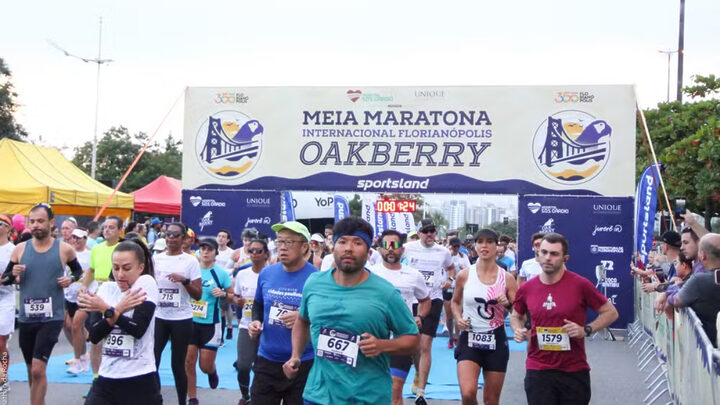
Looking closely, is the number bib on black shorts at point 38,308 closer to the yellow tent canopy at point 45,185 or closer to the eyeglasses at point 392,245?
the eyeglasses at point 392,245

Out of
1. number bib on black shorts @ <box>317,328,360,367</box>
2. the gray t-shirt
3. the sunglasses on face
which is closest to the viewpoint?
number bib on black shorts @ <box>317,328,360,367</box>

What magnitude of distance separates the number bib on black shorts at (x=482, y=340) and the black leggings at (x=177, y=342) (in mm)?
2846

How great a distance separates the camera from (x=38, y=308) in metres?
7.51

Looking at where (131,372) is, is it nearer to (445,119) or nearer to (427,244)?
(427,244)

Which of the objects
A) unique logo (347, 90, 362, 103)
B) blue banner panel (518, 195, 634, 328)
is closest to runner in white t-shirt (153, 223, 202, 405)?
unique logo (347, 90, 362, 103)

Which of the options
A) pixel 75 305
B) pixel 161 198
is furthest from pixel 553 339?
pixel 161 198

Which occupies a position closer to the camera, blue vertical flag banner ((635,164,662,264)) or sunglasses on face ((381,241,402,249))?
sunglasses on face ((381,241,402,249))

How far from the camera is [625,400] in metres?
10.0

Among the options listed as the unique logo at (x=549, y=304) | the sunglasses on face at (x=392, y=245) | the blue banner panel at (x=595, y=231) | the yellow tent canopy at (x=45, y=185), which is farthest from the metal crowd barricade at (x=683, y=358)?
the yellow tent canopy at (x=45, y=185)

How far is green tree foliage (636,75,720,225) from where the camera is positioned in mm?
17844

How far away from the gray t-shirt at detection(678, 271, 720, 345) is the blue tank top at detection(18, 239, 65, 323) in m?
5.67

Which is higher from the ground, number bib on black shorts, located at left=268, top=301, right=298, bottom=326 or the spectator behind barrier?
the spectator behind barrier

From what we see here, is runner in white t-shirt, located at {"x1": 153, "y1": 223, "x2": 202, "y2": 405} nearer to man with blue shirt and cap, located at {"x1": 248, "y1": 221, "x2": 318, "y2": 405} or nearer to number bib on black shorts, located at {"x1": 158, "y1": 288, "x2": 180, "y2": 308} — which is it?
number bib on black shorts, located at {"x1": 158, "y1": 288, "x2": 180, "y2": 308}

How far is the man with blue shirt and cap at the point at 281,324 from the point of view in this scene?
6.22 meters
